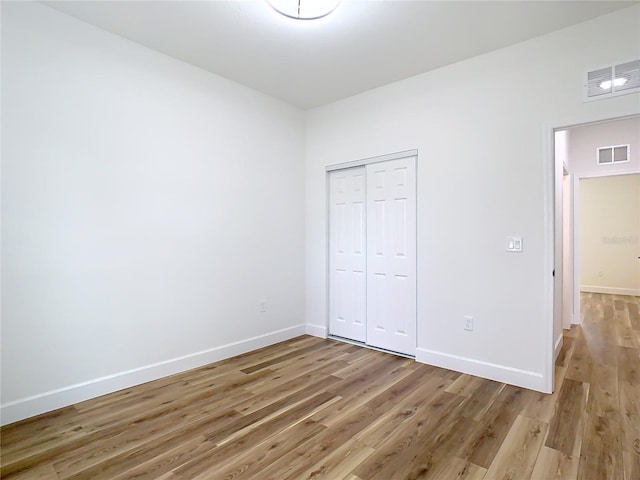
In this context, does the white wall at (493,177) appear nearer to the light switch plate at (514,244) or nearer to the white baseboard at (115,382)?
the light switch plate at (514,244)

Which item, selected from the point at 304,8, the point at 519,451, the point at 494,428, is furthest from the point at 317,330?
the point at 304,8

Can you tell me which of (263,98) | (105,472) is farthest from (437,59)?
(105,472)

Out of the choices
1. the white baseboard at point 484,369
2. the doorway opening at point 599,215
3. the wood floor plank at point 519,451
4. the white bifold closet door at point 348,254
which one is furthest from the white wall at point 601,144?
the wood floor plank at point 519,451

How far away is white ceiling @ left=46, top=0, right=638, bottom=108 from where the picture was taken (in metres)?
2.42

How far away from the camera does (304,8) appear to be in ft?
7.67

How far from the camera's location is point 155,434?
2150 millimetres

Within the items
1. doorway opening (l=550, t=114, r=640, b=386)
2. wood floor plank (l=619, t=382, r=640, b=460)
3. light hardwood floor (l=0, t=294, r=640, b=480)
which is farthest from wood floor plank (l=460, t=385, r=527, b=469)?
doorway opening (l=550, t=114, r=640, b=386)

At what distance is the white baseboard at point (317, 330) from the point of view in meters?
4.28

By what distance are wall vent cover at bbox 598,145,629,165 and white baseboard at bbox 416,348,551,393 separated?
379 centimetres

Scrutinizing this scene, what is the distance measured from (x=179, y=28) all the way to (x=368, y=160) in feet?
7.31

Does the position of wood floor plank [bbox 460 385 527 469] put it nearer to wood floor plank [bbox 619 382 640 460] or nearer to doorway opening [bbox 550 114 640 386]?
wood floor plank [bbox 619 382 640 460]

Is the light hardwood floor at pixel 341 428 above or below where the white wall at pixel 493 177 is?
below

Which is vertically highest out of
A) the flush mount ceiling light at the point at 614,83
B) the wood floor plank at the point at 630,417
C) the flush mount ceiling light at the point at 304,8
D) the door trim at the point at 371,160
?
the flush mount ceiling light at the point at 304,8

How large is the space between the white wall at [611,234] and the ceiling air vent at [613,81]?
5.38m
